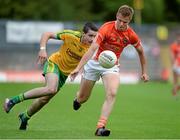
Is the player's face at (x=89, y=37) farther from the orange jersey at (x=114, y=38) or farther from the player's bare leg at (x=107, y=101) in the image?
the player's bare leg at (x=107, y=101)

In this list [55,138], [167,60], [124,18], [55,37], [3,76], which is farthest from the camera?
[167,60]

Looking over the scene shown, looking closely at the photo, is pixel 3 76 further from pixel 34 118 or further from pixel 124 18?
pixel 124 18

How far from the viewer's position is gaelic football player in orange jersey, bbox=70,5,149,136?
43.0 feet

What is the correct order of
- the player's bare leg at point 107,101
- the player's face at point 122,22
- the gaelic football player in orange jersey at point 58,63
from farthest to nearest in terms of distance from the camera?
the gaelic football player in orange jersey at point 58,63
the player's face at point 122,22
the player's bare leg at point 107,101

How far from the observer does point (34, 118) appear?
54.5 ft

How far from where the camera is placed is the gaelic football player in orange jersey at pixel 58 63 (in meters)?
13.7

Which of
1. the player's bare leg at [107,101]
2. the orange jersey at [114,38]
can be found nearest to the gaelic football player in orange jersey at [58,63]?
the orange jersey at [114,38]

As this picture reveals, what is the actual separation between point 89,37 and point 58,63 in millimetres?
760

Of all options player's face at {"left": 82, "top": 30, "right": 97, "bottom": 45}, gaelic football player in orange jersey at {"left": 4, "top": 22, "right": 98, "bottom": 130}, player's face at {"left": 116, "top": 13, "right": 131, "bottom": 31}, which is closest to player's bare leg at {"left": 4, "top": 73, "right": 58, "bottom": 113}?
gaelic football player in orange jersey at {"left": 4, "top": 22, "right": 98, "bottom": 130}

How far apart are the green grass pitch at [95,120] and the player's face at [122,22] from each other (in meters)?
1.84

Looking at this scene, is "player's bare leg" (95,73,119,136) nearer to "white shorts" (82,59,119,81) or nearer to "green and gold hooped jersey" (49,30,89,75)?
"white shorts" (82,59,119,81)

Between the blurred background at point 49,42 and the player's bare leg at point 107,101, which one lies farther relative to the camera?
the blurred background at point 49,42

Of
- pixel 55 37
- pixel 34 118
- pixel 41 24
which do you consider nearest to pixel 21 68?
pixel 41 24

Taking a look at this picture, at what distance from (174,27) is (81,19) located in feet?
19.1
